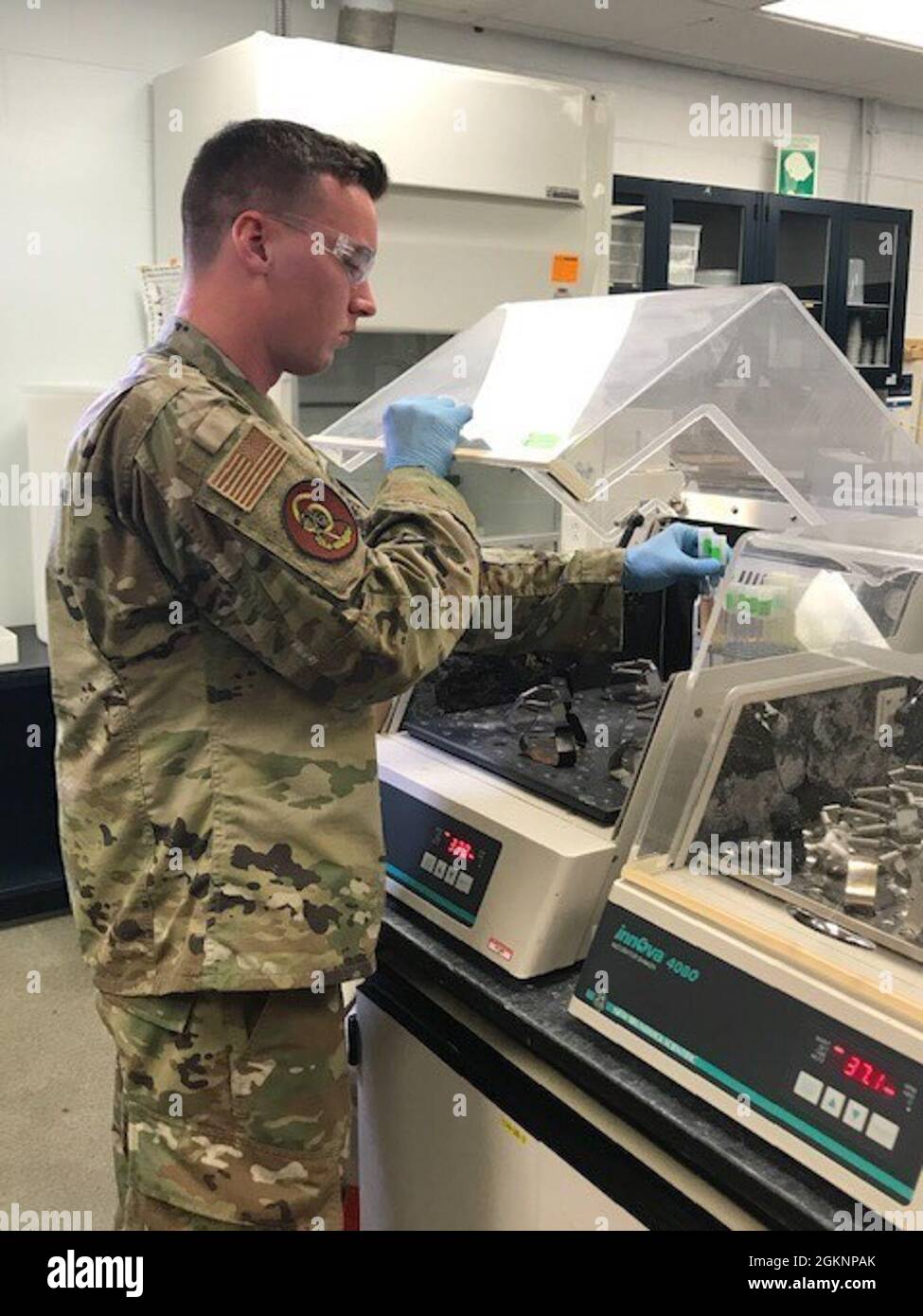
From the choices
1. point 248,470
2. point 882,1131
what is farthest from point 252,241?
point 882,1131

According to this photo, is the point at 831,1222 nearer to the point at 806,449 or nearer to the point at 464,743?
the point at 464,743

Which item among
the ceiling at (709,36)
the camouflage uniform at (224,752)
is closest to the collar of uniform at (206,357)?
the camouflage uniform at (224,752)

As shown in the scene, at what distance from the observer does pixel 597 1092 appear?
106 cm

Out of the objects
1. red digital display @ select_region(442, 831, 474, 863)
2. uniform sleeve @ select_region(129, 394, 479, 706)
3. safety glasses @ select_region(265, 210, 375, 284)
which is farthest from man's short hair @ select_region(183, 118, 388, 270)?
red digital display @ select_region(442, 831, 474, 863)

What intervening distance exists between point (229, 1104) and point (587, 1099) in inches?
15.1

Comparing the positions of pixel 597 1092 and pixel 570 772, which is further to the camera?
pixel 570 772

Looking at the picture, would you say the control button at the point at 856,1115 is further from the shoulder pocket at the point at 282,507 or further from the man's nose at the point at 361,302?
the man's nose at the point at 361,302

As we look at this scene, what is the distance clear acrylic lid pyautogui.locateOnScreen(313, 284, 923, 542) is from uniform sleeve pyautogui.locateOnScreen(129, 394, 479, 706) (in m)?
0.26

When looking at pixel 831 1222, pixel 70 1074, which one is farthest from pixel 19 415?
pixel 831 1222

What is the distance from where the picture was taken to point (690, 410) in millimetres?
1358

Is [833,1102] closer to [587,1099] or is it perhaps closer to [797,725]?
[587,1099]

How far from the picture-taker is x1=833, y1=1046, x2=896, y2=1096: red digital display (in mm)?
872

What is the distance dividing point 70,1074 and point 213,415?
185 cm

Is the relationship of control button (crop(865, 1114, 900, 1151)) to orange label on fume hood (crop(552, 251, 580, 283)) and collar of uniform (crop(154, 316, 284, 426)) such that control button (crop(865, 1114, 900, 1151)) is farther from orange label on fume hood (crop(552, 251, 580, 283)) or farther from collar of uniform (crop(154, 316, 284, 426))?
orange label on fume hood (crop(552, 251, 580, 283))
